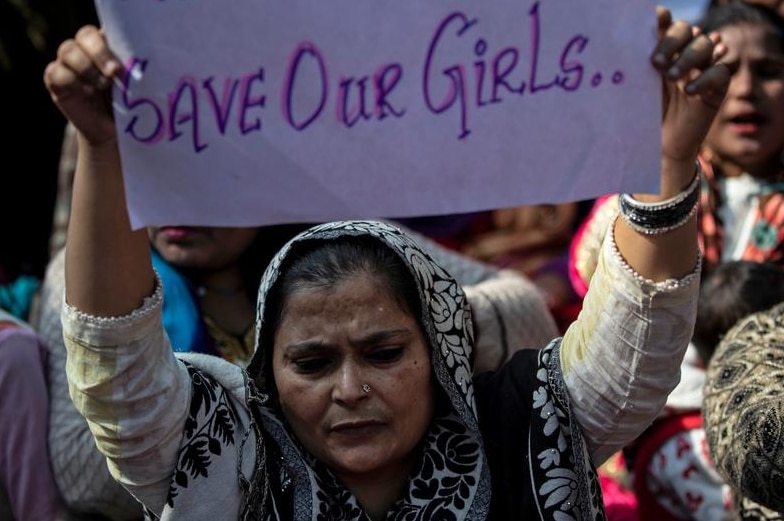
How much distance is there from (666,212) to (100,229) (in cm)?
92

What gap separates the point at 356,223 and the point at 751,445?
2.83 ft

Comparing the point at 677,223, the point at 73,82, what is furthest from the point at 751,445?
the point at 73,82

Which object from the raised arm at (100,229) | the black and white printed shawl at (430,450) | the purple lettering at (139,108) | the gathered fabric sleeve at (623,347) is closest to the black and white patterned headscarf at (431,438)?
the black and white printed shawl at (430,450)

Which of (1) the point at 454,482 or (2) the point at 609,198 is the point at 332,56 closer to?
(1) the point at 454,482

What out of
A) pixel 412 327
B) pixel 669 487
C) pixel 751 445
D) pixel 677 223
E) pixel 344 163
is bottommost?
pixel 669 487

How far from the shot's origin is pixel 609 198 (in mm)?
3684

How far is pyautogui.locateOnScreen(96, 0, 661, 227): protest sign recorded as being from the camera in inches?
74.1

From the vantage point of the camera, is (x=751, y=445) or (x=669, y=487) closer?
(x=751, y=445)

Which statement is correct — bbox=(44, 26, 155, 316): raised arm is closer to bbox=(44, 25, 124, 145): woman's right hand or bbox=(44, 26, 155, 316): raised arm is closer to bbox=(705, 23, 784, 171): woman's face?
bbox=(44, 25, 124, 145): woman's right hand

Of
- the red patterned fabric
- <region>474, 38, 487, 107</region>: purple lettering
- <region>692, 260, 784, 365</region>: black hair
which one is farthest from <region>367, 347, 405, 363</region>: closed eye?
the red patterned fabric

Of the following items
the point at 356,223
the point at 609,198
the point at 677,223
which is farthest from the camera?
the point at 609,198

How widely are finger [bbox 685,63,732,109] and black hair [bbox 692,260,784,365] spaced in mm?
1262

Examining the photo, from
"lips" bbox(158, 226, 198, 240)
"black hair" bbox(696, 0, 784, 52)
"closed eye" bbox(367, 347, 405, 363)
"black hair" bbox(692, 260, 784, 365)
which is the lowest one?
"black hair" bbox(692, 260, 784, 365)

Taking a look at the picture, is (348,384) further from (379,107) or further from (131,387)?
(379,107)
